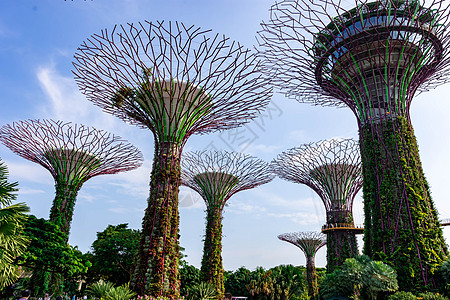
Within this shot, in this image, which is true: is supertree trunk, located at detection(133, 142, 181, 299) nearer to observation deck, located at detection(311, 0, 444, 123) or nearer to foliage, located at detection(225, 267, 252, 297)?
observation deck, located at detection(311, 0, 444, 123)

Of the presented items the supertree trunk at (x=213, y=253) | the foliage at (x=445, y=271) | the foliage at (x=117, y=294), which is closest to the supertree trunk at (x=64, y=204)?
the supertree trunk at (x=213, y=253)

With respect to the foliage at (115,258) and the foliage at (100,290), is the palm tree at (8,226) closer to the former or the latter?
the foliage at (100,290)

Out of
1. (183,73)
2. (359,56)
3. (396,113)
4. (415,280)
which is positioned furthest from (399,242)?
(183,73)

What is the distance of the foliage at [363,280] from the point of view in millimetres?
11602

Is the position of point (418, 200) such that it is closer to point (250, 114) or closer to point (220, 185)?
point (250, 114)

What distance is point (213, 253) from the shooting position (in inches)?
920

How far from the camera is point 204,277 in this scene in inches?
894

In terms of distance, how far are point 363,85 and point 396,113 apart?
6.43 feet

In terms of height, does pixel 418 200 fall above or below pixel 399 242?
above

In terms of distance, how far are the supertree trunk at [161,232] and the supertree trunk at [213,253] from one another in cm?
1222

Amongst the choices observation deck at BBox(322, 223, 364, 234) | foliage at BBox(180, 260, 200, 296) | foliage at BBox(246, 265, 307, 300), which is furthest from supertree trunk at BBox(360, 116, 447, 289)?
foliage at BBox(180, 260, 200, 296)

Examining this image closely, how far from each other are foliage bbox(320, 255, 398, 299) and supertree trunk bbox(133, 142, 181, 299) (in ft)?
Answer: 19.9

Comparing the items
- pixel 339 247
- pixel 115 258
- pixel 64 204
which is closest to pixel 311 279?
pixel 339 247

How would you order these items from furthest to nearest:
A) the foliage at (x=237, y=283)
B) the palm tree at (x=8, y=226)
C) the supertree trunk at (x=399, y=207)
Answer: the foliage at (x=237, y=283) < the supertree trunk at (x=399, y=207) < the palm tree at (x=8, y=226)
